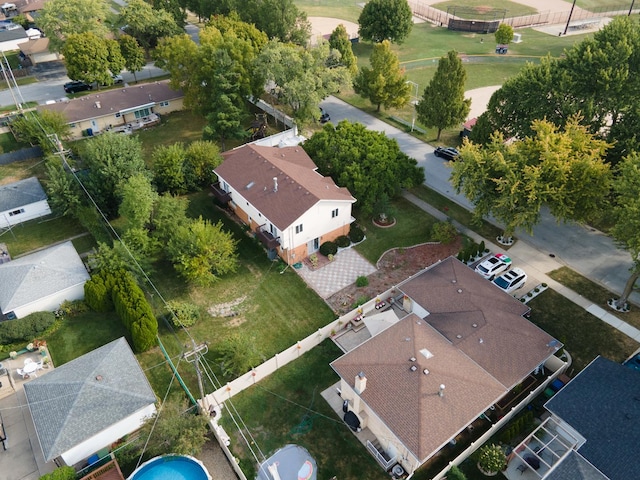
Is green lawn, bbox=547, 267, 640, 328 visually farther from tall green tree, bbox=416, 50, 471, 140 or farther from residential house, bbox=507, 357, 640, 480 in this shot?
tall green tree, bbox=416, 50, 471, 140

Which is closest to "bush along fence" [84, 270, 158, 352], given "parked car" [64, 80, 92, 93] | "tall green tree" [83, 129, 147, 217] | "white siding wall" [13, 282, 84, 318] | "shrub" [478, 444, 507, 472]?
"white siding wall" [13, 282, 84, 318]

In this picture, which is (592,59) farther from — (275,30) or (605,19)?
(605,19)

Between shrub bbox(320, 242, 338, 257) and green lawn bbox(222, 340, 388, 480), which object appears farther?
shrub bbox(320, 242, 338, 257)

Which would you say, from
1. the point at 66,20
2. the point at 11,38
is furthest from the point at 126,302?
the point at 11,38

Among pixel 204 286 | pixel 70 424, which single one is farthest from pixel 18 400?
pixel 204 286

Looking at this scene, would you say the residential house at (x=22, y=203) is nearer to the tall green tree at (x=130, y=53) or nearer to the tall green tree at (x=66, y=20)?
the tall green tree at (x=130, y=53)
